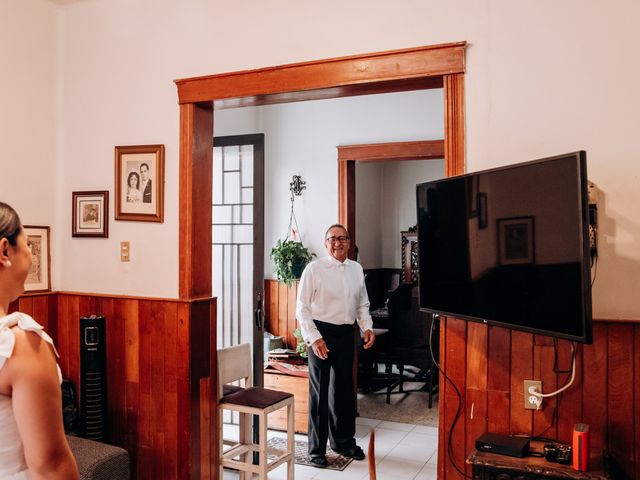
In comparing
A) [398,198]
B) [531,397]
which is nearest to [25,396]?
[531,397]

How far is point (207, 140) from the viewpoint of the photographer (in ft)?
11.5

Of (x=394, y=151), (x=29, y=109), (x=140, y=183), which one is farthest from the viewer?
(x=394, y=151)

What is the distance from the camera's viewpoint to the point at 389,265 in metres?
8.17

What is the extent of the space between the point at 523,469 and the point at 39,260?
296 centimetres

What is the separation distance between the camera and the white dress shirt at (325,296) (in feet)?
14.5

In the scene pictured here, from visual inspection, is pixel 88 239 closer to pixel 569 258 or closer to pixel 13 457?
pixel 13 457

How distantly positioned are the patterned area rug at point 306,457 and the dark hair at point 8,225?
3.30 meters

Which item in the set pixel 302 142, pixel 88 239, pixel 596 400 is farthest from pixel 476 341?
pixel 302 142

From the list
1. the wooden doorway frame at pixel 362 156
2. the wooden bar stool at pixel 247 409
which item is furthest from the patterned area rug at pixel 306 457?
the wooden doorway frame at pixel 362 156

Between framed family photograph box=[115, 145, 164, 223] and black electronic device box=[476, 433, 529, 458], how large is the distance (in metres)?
2.08

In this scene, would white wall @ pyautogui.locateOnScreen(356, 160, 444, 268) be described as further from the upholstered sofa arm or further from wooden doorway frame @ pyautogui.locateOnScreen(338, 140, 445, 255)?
the upholstered sofa arm

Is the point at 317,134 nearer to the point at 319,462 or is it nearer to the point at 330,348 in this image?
the point at 330,348

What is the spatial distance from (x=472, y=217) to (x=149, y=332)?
1.97m

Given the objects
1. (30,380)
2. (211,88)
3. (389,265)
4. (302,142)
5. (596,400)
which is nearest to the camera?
(30,380)
